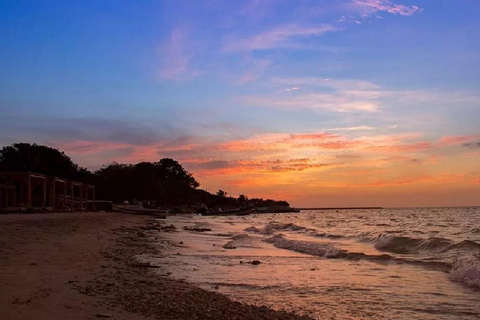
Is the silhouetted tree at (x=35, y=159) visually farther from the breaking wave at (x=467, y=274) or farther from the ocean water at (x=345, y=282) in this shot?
the breaking wave at (x=467, y=274)

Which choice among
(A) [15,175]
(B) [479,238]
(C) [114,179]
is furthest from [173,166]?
(B) [479,238]

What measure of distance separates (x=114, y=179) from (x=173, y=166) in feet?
97.3

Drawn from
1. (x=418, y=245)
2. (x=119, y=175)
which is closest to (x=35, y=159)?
(x=119, y=175)

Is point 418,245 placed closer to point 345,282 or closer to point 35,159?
point 345,282

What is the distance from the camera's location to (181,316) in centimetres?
625

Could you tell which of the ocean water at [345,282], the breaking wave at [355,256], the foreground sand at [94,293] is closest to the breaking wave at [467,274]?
the ocean water at [345,282]

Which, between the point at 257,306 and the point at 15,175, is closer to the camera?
the point at 257,306

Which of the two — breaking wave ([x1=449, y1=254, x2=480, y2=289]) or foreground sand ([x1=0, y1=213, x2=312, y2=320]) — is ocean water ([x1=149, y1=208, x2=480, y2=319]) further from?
foreground sand ([x1=0, y1=213, x2=312, y2=320])

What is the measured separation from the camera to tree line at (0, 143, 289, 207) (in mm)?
63219

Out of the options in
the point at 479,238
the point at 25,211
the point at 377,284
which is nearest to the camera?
the point at 377,284

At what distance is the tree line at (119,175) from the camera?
63219mm

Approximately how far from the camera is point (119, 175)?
325 feet

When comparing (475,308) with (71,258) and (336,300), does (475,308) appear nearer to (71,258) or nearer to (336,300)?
(336,300)

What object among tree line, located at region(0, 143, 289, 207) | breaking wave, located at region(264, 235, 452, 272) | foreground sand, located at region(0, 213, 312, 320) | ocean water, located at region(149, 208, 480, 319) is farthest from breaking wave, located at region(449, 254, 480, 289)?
tree line, located at region(0, 143, 289, 207)
